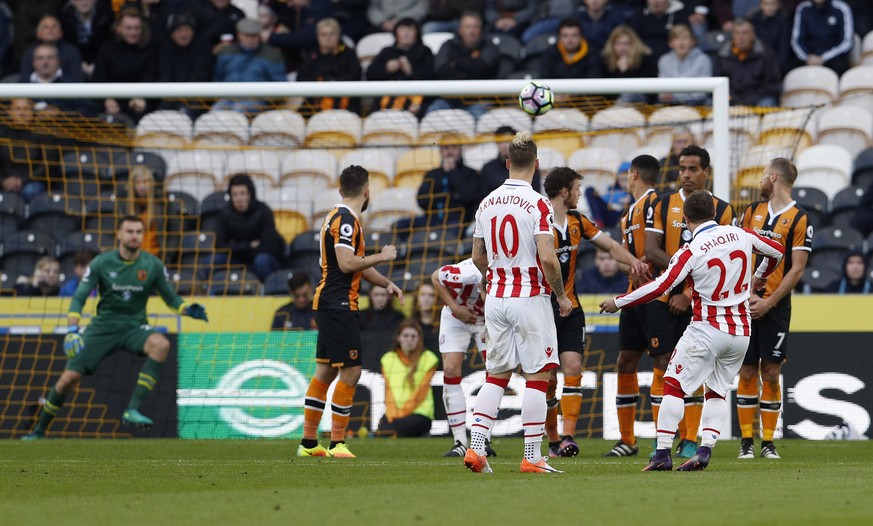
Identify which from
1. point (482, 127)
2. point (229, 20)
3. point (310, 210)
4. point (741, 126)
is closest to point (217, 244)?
point (310, 210)

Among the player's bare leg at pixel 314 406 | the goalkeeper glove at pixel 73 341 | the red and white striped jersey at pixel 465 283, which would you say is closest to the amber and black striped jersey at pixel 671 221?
the red and white striped jersey at pixel 465 283

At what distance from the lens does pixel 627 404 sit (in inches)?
435

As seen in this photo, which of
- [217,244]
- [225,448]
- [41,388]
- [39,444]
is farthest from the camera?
[217,244]

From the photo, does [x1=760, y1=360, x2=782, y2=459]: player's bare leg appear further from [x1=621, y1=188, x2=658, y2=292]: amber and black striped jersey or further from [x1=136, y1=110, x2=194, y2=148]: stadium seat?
[x1=136, y1=110, x2=194, y2=148]: stadium seat

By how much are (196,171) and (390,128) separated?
2.62 metres

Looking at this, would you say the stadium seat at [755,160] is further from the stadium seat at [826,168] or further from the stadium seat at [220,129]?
the stadium seat at [220,129]

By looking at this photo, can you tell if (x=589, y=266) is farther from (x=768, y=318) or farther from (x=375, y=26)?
(x=375, y=26)

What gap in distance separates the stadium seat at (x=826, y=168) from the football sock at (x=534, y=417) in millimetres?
9619

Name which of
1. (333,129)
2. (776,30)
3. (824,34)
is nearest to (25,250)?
(333,129)

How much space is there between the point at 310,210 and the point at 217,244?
1.54 m

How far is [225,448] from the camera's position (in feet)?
40.1

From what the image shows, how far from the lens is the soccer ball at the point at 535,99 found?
12.1 m

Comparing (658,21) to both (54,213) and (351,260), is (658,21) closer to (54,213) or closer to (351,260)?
(54,213)

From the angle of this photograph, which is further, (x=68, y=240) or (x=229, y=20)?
(x=229, y=20)
